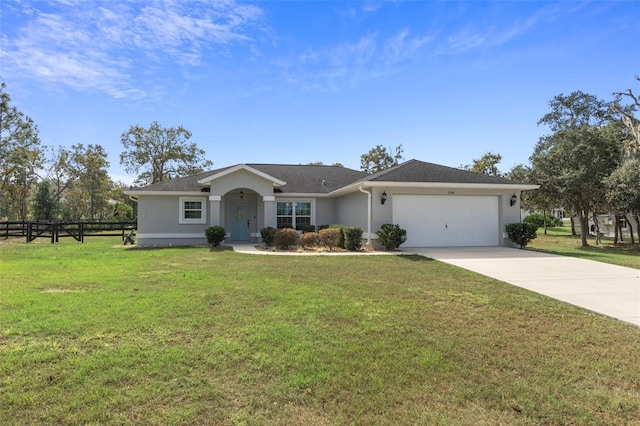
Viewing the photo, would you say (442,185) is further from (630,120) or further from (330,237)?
(630,120)

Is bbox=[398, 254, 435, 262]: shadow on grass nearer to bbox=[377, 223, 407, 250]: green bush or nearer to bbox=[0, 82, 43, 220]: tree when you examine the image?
bbox=[377, 223, 407, 250]: green bush

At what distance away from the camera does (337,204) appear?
20.4 metres

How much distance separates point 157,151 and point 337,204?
27.6 meters

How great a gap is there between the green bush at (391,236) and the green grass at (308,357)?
6727 millimetres

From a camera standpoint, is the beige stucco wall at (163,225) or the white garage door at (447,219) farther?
the beige stucco wall at (163,225)

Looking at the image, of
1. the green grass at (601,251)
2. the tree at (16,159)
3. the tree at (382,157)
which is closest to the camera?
the green grass at (601,251)

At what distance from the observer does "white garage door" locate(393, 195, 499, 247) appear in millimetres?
15555

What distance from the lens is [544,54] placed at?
43.9ft

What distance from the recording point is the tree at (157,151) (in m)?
39.4

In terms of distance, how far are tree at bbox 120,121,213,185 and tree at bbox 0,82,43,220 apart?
7.89m

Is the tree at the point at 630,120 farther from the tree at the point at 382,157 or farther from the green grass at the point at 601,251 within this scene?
the tree at the point at 382,157

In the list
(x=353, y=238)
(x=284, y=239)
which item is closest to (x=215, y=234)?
(x=284, y=239)

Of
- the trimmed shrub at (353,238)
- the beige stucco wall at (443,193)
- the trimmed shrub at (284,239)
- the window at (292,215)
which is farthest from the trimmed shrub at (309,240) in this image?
the window at (292,215)

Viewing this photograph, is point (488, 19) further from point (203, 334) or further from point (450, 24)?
point (203, 334)
